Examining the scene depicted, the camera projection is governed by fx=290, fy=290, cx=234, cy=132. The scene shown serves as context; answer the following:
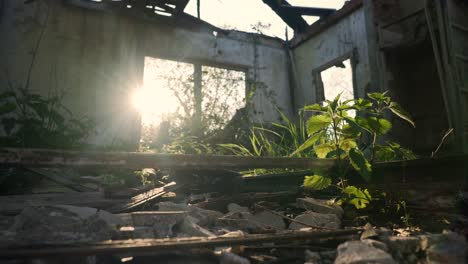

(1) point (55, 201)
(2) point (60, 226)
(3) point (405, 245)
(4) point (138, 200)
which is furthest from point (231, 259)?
(1) point (55, 201)

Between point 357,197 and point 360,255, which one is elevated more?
point 357,197

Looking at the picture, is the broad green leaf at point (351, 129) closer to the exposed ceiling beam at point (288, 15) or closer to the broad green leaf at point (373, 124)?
the broad green leaf at point (373, 124)

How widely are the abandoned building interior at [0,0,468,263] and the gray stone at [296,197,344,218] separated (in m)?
0.01

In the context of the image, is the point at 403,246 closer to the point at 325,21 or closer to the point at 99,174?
the point at 99,174

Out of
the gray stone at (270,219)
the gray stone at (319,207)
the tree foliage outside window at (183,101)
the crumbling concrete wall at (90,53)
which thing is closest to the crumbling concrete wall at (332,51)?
the tree foliage outside window at (183,101)

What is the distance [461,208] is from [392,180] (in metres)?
0.37

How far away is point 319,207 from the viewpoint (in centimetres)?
178

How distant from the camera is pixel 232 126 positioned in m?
6.66

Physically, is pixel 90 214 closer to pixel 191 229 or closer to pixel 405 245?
pixel 191 229

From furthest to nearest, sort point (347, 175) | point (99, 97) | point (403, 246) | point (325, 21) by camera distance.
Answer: point (325, 21)
point (99, 97)
point (347, 175)
point (403, 246)

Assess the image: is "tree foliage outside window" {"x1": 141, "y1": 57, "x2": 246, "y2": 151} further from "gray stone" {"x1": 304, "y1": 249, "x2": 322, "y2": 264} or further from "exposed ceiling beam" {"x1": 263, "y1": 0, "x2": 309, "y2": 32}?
"gray stone" {"x1": 304, "y1": 249, "x2": 322, "y2": 264}

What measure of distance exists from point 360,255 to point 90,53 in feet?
23.0

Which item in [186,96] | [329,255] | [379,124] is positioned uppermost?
[186,96]

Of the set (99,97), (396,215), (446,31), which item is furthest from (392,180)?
(99,97)
